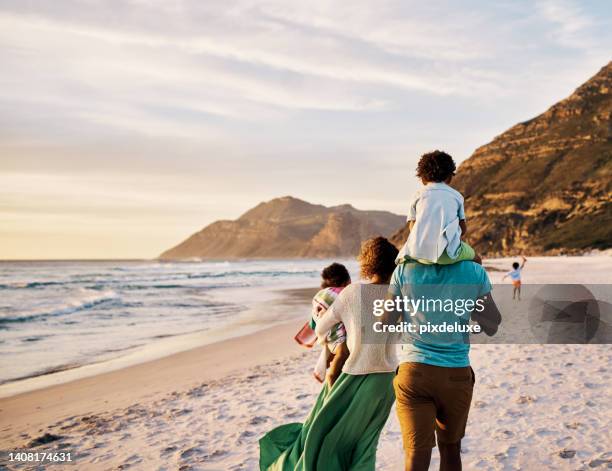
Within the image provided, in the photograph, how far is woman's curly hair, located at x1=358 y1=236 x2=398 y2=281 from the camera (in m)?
3.24

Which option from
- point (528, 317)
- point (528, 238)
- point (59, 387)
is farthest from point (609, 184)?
point (59, 387)

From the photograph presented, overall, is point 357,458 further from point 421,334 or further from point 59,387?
point 59,387

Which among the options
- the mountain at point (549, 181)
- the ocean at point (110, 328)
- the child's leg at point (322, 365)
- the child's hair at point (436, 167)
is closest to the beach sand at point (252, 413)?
the child's leg at point (322, 365)

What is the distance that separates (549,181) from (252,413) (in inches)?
4714

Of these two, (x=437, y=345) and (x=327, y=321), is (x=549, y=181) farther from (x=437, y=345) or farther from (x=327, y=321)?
(x=437, y=345)

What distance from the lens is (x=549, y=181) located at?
374 feet

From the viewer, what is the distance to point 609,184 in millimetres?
100875

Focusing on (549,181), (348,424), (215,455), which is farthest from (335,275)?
(549,181)

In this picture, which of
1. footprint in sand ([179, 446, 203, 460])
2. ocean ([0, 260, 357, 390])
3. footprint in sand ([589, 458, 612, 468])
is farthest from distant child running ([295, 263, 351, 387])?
ocean ([0, 260, 357, 390])

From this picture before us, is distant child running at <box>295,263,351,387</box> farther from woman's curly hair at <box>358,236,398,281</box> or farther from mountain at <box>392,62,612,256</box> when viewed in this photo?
mountain at <box>392,62,612,256</box>

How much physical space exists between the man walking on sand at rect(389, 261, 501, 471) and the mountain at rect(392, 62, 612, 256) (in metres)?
88.2

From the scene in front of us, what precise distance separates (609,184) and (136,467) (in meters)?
112

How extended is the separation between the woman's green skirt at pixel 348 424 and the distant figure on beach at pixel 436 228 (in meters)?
1.02

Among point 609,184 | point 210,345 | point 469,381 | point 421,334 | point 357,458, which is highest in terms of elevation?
point 609,184
